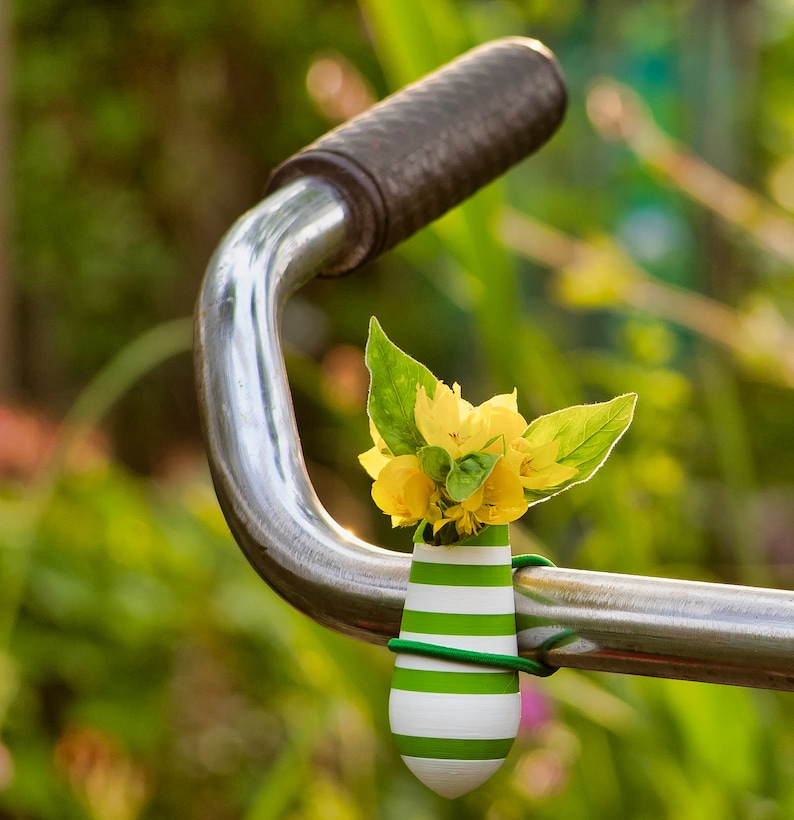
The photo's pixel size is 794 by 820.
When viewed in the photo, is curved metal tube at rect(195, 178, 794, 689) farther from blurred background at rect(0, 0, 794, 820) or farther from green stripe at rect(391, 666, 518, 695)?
blurred background at rect(0, 0, 794, 820)

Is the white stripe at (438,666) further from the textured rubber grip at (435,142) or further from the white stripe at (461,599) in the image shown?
the textured rubber grip at (435,142)

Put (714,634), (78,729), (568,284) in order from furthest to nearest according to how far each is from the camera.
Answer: (78,729) < (568,284) < (714,634)

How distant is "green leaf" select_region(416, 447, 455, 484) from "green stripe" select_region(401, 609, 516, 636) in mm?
26

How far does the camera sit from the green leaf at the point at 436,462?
195mm

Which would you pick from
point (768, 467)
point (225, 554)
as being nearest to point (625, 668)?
point (225, 554)

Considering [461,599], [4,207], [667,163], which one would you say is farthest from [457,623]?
[4,207]

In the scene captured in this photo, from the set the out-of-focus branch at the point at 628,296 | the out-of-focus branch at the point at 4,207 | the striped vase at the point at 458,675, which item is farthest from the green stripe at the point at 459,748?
the out-of-focus branch at the point at 4,207

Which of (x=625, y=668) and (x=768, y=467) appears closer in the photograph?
(x=625, y=668)

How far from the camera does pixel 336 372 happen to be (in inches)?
48.0

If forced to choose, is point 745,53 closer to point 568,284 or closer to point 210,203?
point 210,203

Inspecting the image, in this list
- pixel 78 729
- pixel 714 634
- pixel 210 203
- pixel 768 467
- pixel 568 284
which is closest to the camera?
pixel 714 634

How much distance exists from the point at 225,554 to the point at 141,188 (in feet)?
5.23

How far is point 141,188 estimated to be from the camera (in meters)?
2.62

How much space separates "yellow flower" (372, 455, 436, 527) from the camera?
199mm
